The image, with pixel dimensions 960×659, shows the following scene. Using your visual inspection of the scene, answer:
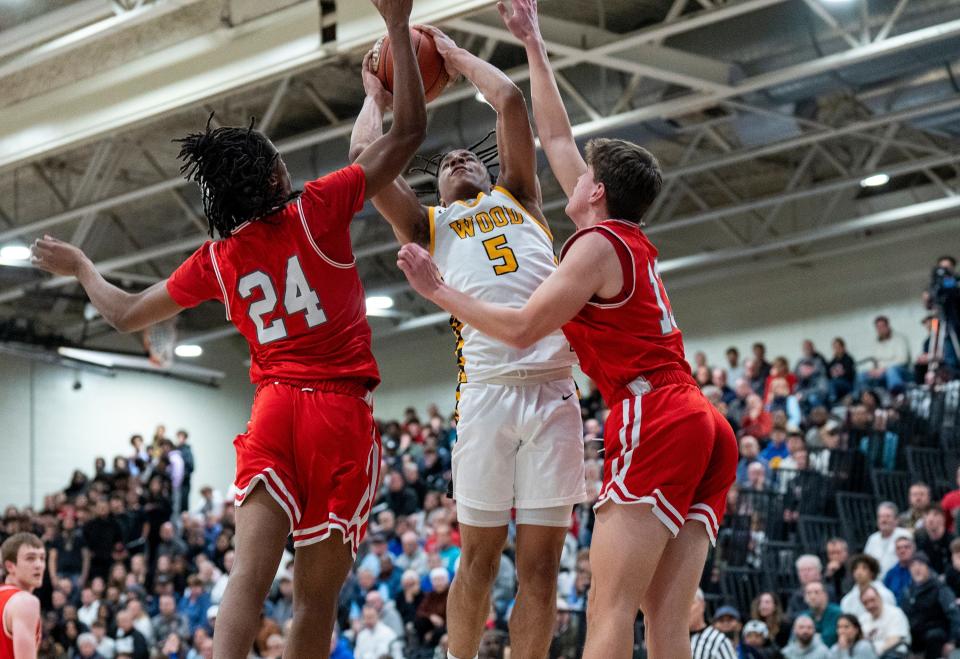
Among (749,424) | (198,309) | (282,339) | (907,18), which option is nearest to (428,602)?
(749,424)

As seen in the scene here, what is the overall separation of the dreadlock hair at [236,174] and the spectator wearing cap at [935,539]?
27.4 ft

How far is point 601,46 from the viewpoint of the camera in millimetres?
13953

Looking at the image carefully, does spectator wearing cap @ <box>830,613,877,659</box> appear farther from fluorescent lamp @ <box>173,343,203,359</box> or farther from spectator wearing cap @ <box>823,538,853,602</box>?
fluorescent lamp @ <box>173,343,203,359</box>

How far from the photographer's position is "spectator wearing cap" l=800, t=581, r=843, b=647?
1075cm

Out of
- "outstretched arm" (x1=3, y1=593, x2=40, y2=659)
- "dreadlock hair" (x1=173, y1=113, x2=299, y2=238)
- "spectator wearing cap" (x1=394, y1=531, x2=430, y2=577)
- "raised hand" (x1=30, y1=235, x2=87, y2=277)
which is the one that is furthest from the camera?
"spectator wearing cap" (x1=394, y1=531, x2=430, y2=577)

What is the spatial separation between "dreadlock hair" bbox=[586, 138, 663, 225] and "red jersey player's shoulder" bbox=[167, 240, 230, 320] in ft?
4.77

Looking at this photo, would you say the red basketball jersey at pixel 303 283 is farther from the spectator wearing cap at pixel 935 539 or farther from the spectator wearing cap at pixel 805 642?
the spectator wearing cap at pixel 935 539

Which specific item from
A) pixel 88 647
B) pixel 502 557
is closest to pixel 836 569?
pixel 502 557

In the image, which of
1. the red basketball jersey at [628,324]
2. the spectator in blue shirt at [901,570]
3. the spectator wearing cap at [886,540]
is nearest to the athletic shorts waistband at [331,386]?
the red basketball jersey at [628,324]

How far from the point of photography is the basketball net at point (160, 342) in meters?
23.7

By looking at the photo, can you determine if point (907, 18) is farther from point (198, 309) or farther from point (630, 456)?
point (198, 309)

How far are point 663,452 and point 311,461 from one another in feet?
4.04

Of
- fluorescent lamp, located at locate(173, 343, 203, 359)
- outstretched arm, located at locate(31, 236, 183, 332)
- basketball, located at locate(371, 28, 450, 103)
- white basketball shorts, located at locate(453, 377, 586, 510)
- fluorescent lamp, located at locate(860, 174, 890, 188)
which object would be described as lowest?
white basketball shorts, located at locate(453, 377, 586, 510)

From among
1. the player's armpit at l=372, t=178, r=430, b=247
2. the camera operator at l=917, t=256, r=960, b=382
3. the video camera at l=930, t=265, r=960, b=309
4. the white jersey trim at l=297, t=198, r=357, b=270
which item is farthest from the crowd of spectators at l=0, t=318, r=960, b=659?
the white jersey trim at l=297, t=198, r=357, b=270
